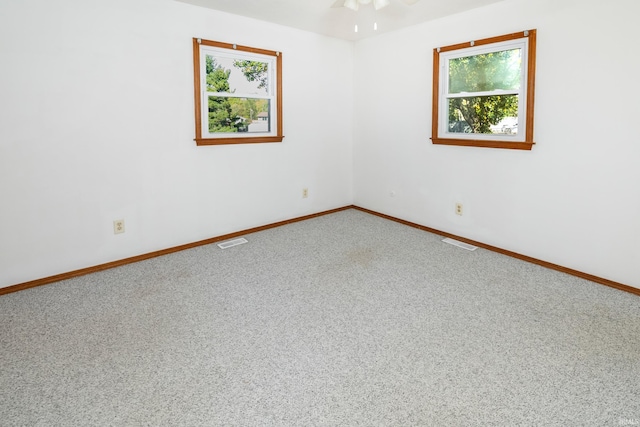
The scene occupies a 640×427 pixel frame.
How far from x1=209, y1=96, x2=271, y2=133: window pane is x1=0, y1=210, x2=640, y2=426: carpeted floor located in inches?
54.5

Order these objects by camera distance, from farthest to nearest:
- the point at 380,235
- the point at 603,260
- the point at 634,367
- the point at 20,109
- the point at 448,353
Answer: the point at 380,235 → the point at 603,260 → the point at 20,109 → the point at 448,353 → the point at 634,367

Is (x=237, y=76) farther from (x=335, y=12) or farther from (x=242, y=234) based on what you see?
(x=242, y=234)

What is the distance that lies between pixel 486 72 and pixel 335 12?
1.50m

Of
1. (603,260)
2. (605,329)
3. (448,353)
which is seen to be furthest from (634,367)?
(603,260)

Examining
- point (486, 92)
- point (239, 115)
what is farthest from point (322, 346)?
point (486, 92)

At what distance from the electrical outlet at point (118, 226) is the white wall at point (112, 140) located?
A: 4 cm

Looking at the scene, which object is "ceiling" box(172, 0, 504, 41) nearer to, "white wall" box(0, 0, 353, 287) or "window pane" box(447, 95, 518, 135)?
"white wall" box(0, 0, 353, 287)

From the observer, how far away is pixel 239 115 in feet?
12.8

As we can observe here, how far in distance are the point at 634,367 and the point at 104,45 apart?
12.9 ft

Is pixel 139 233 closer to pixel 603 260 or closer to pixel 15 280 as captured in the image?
pixel 15 280

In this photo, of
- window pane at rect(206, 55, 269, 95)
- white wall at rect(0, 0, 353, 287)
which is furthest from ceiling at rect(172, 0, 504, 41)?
window pane at rect(206, 55, 269, 95)

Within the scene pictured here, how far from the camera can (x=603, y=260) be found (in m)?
2.87

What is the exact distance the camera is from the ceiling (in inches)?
131

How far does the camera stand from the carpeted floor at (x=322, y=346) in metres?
1.63
